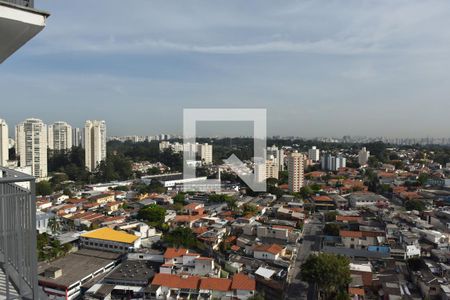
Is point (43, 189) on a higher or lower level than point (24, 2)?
lower

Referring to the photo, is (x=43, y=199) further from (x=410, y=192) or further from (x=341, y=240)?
(x=410, y=192)

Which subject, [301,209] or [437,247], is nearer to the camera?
[437,247]

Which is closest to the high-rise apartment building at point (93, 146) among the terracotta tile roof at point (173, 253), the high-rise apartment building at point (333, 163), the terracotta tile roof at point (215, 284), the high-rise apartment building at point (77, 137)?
the high-rise apartment building at point (77, 137)

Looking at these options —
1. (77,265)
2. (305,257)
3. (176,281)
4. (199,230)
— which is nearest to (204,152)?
(199,230)

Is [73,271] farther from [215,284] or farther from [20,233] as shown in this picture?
[20,233]

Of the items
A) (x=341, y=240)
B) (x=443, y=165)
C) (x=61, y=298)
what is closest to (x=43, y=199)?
(x=61, y=298)

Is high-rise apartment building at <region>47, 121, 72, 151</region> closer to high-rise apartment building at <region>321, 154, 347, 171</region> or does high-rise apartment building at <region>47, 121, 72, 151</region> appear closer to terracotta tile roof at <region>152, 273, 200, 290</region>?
high-rise apartment building at <region>321, 154, 347, 171</region>

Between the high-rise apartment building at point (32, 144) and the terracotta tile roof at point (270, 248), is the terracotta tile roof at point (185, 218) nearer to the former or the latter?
the terracotta tile roof at point (270, 248)

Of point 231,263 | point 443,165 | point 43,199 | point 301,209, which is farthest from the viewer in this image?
point 443,165
